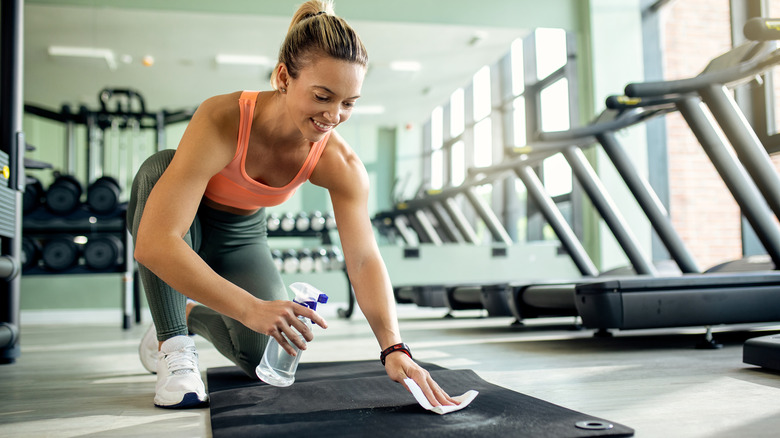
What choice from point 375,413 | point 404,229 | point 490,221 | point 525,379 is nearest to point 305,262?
point 404,229

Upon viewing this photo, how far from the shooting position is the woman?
1.22m

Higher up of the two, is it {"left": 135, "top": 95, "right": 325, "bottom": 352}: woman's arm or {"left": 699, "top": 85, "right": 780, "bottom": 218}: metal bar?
{"left": 699, "top": 85, "right": 780, "bottom": 218}: metal bar

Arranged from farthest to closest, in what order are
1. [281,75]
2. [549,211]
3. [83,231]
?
[549,211], [83,231], [281,75]

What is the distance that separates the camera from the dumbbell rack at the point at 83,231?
3936 millimetres

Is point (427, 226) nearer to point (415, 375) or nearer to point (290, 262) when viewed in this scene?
point (290, 262)

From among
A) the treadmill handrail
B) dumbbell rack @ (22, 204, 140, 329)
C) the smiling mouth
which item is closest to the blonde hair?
the smiling mouth

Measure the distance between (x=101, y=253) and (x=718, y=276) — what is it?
3.45 m

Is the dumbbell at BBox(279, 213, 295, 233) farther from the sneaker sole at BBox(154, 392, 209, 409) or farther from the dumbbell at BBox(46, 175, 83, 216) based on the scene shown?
the sneaker sole at BBox(154, 392, 209, 409)

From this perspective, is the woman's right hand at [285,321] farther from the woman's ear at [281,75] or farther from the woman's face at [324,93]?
the woman's ear at [281,75]

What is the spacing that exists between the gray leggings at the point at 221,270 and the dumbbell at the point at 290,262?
10.4 ft

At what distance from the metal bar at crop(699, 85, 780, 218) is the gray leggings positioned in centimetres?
191

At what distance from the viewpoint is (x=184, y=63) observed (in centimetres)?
539

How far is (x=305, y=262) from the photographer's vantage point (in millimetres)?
5152

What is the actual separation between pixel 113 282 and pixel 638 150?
4.50 meters
